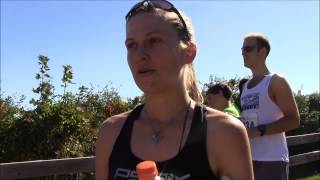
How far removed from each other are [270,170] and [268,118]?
1.40 feet

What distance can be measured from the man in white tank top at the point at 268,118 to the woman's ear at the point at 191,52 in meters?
1.84

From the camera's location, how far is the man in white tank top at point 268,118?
3996 mm

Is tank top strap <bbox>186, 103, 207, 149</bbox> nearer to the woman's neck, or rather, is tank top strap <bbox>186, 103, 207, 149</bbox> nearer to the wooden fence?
the woman's neck

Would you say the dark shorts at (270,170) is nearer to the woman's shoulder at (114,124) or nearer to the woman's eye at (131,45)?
the woman's shoulder at (114,124)

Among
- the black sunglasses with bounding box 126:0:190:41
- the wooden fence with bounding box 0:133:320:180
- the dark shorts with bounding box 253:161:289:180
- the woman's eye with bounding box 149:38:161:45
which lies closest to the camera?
the woman's eye with bounding box 149:38:161:45

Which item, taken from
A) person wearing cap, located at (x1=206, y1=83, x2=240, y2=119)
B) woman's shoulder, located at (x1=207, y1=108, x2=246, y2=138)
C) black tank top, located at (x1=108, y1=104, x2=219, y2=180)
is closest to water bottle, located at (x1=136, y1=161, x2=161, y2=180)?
black tank top, located at (x1=108, y1=104, x2=219, y2=180)

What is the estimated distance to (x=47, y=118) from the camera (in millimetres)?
6703

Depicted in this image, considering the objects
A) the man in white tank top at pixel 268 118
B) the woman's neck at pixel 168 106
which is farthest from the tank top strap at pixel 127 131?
the man in white tank top at pixel 268 118

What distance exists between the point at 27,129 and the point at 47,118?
12.6 inches

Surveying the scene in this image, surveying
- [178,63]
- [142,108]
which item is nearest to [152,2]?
[178,63]

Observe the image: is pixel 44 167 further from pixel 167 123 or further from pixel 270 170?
pixel 167 123

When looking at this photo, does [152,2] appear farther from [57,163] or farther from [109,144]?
[57,163]

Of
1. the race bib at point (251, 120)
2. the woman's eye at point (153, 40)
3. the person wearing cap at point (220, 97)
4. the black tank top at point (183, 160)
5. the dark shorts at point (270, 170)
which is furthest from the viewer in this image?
the person wearing cap at point (220, 97)

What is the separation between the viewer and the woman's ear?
2.21 metres
